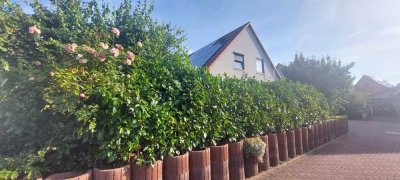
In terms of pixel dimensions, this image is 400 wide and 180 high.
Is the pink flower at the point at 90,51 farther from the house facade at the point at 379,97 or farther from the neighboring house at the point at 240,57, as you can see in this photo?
the house facade at the point at 379,97

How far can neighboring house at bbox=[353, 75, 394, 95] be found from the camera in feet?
131

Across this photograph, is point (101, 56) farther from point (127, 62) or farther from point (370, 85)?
point (370, 85)

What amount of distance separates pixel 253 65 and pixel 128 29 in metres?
11.9

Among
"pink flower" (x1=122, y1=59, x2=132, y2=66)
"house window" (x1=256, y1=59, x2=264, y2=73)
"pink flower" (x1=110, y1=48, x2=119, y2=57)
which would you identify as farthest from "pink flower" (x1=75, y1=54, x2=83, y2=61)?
"house window" (x1=256, y1=59, x2=264, y2=73)

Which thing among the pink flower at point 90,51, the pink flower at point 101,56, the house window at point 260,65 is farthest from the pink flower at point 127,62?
the house window at point 260,65

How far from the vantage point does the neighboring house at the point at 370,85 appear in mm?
40037

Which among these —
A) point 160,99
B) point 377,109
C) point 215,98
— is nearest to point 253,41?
point 215,98

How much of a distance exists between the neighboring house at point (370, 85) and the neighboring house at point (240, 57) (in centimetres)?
3029

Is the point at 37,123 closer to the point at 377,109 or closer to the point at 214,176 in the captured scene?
the point at 214,176

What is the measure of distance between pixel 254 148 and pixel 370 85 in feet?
154

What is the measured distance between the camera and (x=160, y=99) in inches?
178

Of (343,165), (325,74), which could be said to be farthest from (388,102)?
(343,165)

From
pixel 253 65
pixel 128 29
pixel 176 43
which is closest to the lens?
pixel 128 29

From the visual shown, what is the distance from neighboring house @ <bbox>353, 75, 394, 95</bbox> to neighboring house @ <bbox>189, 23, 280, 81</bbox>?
99.4ft
